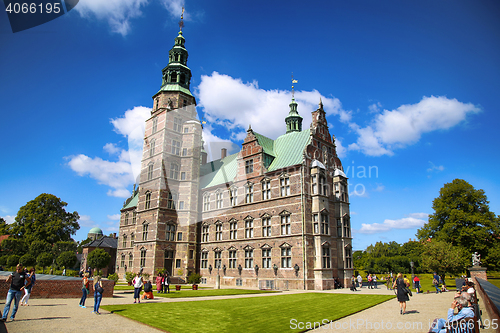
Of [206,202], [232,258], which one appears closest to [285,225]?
[232,258]

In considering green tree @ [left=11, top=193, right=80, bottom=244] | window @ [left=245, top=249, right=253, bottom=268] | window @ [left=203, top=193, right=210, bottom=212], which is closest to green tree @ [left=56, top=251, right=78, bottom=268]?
green tree @ [left=11, top=193, right=80, bottom=244]

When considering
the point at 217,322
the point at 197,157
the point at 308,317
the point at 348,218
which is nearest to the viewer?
the point at 217,322

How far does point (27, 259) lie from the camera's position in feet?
158

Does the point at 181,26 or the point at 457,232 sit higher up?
the point at 181,26

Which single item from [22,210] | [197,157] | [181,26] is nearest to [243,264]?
[197,157]

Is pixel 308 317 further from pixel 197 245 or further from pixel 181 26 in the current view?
pixel 181 26

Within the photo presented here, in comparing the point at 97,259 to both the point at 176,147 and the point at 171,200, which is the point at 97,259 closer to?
the point at 171,200

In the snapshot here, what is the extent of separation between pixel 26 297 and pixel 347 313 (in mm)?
16220

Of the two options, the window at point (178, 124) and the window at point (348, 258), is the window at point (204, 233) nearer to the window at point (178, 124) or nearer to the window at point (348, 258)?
the window at point (178, 124)

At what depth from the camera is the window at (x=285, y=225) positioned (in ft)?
111

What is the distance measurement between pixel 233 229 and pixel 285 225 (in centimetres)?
855

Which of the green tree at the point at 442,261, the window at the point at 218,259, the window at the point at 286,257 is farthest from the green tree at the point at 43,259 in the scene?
the green tree at the point at 442,261

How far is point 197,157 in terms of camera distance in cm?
4666

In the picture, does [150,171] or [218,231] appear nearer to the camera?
[218,231]
